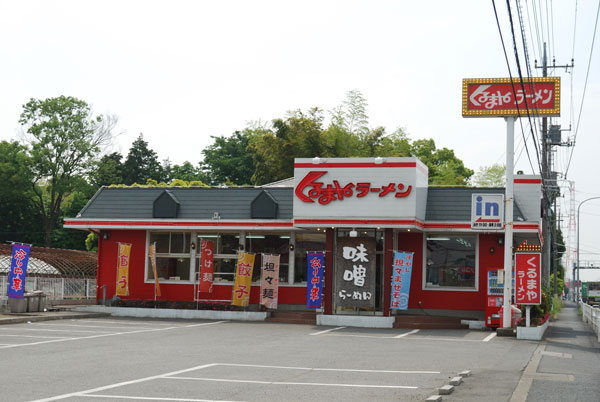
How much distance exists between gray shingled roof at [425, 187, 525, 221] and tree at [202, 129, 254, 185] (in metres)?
36.9

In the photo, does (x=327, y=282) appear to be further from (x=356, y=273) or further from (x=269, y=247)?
(x=269, y=247)

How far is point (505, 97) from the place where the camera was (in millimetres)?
20078

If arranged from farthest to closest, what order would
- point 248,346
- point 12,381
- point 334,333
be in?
1. point 334,333
2. point 248,346
3. point 12,381

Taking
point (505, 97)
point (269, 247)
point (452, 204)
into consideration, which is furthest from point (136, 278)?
point (505, 97)

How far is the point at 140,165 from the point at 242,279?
4150cm

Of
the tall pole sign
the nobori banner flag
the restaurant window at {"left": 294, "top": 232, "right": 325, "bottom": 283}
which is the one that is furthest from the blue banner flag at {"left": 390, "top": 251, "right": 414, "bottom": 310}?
the nobori banner flag

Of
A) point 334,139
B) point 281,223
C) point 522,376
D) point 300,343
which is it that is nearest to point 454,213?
point 281,223

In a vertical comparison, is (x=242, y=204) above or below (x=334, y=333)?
above

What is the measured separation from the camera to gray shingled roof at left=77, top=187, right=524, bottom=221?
23.3m

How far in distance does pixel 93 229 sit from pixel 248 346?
12.1m

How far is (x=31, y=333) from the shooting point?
16781 millimetres

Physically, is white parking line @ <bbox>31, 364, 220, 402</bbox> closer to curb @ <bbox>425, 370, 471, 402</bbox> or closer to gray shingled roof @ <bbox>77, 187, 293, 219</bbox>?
curb @ <bbox>425, 370, 471, 402</bbox>

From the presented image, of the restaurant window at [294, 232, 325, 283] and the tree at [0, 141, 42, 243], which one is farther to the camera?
the tree at [0, 141, 42, 243]

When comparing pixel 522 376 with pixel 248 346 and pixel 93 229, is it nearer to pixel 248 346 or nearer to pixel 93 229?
pixel 248 346
